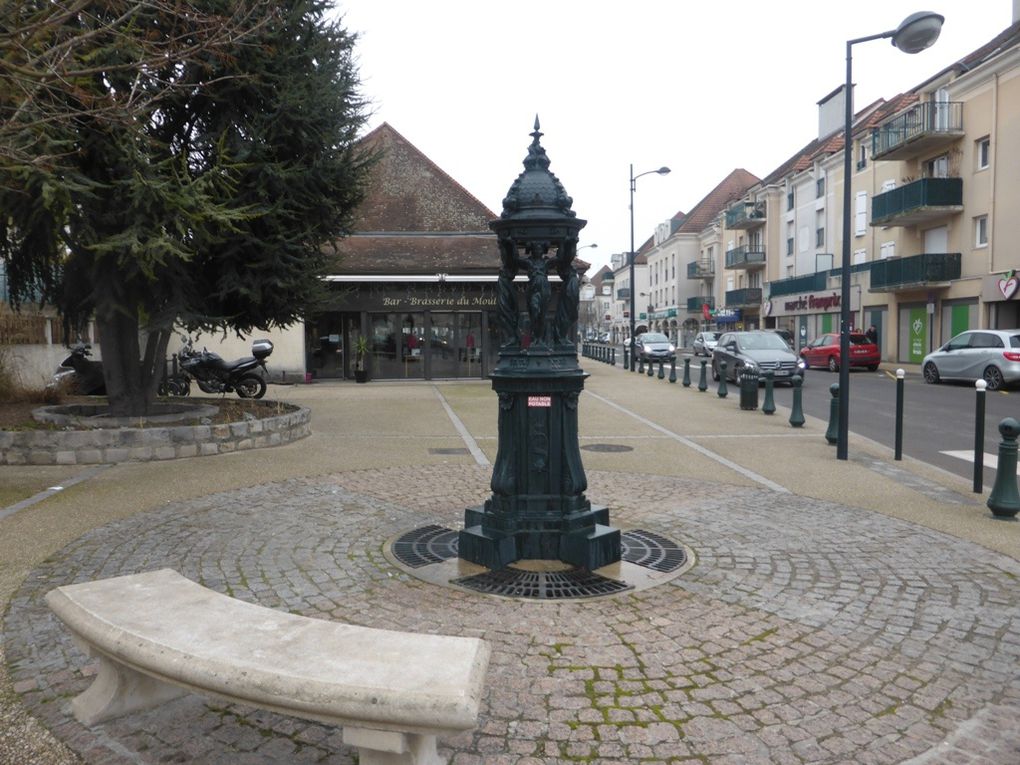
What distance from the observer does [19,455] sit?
896 centimetres

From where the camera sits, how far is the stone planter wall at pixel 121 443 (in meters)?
8.98

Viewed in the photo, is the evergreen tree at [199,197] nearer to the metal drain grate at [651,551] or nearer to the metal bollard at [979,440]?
the metal drain grate at [651,551]

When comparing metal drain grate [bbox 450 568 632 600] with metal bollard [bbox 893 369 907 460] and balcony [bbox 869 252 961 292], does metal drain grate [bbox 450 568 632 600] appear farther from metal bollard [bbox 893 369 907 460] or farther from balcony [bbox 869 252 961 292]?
balcony [bbox 869 252 961 292]

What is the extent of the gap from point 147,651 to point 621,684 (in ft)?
6.70

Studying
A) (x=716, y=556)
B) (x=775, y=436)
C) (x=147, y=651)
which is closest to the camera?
(x=147, y=651)

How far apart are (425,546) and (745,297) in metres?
49.3

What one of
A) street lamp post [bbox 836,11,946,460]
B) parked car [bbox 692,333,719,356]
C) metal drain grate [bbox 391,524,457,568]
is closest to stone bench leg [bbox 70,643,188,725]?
metal drain grate [bbox 391,524,457,568]

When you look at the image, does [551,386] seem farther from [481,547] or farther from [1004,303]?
[1004,303]

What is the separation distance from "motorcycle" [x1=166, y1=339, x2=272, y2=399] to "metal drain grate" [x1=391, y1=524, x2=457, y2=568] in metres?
11.5

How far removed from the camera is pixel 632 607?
14.4 ft

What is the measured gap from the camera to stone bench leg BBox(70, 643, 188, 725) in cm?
311

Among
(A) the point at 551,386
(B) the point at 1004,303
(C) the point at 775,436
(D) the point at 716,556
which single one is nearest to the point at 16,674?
(A) the point at 551,386

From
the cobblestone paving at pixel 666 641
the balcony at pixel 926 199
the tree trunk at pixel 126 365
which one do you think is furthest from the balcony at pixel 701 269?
the cobblestone paving at pixel 666 641

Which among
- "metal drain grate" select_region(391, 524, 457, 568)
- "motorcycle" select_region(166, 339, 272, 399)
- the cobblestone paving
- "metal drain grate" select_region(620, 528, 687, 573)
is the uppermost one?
"motorcycle" select_region(166, 339, 272, 399)
